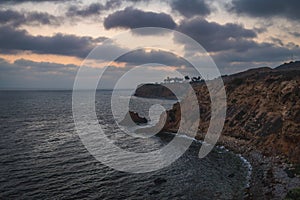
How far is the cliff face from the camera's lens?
51.5 meters

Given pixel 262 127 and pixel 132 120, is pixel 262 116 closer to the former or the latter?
pixel 262 127

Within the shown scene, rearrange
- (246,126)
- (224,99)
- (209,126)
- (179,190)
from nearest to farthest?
(179,190), (246,126), (209,126), (224,99)

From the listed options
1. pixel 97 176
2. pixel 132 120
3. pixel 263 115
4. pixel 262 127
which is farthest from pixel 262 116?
pixel 132 120

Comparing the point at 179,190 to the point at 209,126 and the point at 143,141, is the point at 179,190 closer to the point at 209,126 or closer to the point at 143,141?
the point at 143,141

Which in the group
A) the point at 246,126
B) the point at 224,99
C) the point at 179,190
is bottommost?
the point at 179,190

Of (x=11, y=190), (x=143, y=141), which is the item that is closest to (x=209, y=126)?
(x=143, y=141)

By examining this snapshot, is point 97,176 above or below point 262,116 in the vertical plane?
below

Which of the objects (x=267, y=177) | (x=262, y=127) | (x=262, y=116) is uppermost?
(x=262, y=116)

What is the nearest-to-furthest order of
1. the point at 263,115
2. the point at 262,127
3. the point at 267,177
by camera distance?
the point at 267,177, the point at 262,127, the point at 263,115

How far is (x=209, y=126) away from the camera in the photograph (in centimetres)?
7650

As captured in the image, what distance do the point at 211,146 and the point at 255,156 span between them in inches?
496

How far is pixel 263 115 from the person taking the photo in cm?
6388

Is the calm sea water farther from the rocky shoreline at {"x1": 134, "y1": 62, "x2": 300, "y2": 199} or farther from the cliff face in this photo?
the cliff face

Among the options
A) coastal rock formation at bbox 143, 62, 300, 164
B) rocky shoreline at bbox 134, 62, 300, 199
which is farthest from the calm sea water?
coastal rock formation at bbox 143, 62, 300, 164
